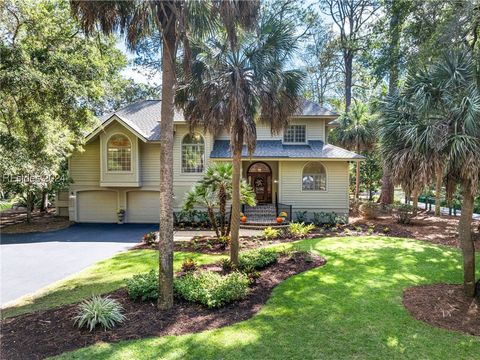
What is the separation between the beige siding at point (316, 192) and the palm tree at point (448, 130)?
10.1 metres

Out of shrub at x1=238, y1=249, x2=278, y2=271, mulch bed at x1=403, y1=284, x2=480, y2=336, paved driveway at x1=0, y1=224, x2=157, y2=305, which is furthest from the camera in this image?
shrub at x1=238, y1=249, x2=278, y2=271

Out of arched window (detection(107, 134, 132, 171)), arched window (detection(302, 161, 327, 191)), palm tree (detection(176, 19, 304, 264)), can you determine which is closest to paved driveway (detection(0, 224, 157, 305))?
arched window (detection(107, 134, 132, 171))

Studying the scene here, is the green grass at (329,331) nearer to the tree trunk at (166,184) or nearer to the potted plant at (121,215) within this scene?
the tree trunk at (166,184)

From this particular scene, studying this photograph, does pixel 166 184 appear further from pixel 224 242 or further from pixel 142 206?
pixel 142 206

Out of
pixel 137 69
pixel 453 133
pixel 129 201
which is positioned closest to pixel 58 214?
pixel 129 201

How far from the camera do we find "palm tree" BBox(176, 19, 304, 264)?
27.0 ft

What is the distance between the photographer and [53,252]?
11.9 meters

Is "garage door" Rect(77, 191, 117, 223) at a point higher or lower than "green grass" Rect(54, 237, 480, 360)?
higher

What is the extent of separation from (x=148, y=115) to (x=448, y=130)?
18.6 m

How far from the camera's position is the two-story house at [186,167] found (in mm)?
17531

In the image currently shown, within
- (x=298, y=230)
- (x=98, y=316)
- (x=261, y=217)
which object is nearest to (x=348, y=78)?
(x=261, y=217)

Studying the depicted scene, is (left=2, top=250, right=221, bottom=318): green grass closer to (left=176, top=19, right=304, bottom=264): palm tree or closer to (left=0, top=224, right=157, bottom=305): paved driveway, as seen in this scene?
(left=0, top=224, right=157, bottom=305): paved driveway

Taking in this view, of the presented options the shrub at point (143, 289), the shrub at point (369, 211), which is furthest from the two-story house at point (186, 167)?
the shrub at point (143, 289)

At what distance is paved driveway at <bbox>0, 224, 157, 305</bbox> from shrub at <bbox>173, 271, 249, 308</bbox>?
4603 millimetres
